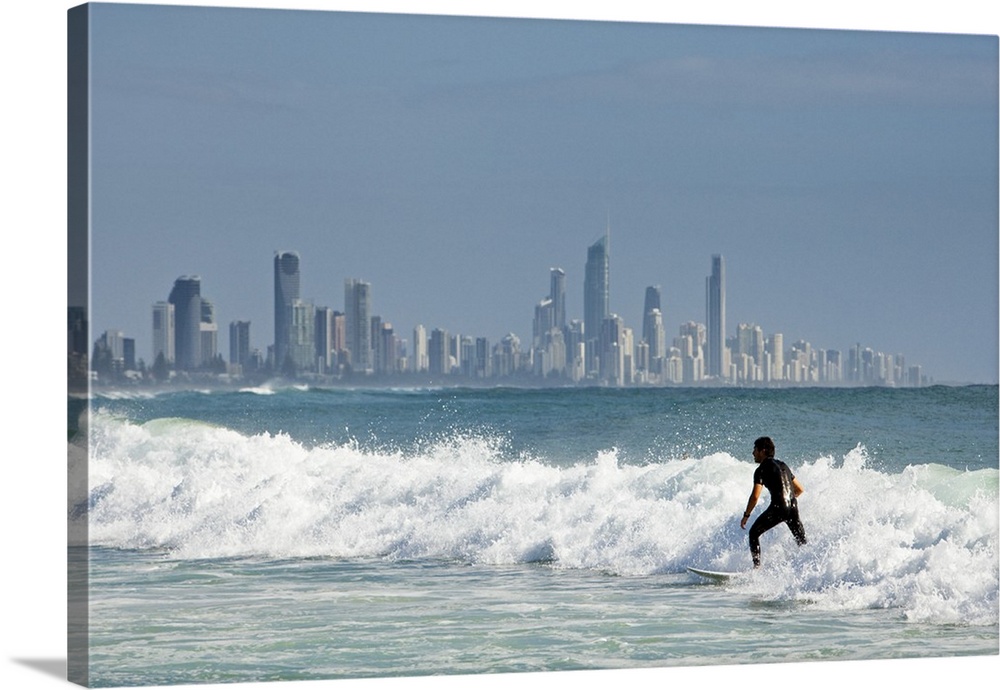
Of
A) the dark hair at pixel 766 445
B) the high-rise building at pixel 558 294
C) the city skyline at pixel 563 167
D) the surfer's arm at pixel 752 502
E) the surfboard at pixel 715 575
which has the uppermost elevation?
the city skyline at pixel 563 167

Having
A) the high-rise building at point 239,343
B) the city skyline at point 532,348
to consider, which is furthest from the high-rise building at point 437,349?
the high-rise building at point 239,343

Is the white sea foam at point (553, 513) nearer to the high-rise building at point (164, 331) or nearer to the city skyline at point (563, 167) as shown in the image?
the high-rise building at point (164, 331)

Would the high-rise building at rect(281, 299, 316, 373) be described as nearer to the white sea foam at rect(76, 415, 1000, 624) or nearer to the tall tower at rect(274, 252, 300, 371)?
the tall tower at rect(274, 252, 300, 371)

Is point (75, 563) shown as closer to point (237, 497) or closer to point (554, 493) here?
point (237, 497)

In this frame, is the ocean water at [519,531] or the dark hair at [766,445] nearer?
the ocean water at [519,531]

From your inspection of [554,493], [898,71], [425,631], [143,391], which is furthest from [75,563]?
[898,71]

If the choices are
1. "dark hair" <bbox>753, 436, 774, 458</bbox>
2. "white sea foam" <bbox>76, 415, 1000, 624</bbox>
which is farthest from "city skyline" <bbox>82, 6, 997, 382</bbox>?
"white sea foam" <bbox>76, 415, 1000, 624</bbox>

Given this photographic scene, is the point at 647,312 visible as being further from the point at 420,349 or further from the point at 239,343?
the point at 239,343
